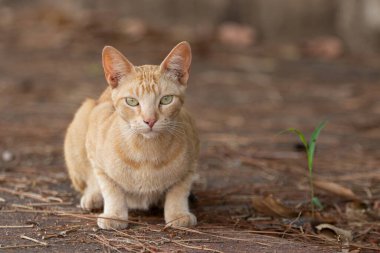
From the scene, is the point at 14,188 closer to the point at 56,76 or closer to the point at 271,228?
the point at 271,228

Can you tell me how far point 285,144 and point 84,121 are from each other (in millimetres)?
2145

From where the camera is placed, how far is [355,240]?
11.9 ft

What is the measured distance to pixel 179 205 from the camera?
3596 millimetres

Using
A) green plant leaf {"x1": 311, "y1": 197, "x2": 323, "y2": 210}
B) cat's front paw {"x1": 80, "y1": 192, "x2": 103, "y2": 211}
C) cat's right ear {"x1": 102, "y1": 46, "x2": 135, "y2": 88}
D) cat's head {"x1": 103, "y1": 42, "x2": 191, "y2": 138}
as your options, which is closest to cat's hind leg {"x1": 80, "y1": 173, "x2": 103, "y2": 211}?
cat's front paw {"x1": 80, "y1": 192, "x2": 103, "y2": 211}

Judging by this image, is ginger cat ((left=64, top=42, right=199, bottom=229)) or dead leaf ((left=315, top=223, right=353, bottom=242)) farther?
dead leaf ((left=315, top=223, right=353, bottom=242))

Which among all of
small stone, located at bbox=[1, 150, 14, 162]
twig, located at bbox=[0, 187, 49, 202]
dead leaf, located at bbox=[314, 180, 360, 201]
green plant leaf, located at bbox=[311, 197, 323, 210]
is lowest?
green plant leaf, located at bbox=[311, 197, 323, 210]

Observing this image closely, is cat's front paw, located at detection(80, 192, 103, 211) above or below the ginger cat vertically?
below

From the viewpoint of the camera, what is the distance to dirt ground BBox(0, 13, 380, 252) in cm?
338

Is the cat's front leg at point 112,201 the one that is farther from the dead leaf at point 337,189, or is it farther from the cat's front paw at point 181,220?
the dead leaf at point 337,189

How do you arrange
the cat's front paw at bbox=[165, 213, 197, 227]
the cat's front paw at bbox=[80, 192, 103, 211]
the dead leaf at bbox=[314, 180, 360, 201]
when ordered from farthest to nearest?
the dead leaf at bbox=[314, 180, 360, 201]
the cat's front paw at bbox=[80, 192, 103, 211]
the cat's front paw at bbox=[165, 213, 197, 227]

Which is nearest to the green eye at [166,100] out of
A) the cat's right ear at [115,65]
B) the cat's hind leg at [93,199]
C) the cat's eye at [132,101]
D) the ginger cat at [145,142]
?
the ginger cat at [145,142]

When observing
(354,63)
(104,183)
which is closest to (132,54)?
(354,63)

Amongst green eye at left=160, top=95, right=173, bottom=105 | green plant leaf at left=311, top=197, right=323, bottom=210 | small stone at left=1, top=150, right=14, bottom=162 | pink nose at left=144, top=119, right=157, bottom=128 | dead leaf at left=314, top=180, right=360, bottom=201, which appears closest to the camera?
pink nose at left=144, top=119, right=157, bottom=128

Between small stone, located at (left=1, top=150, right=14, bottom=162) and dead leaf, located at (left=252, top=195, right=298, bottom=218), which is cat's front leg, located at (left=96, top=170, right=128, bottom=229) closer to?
dead leaf, located at (left=252, top=195, right=298, bottom=218)
